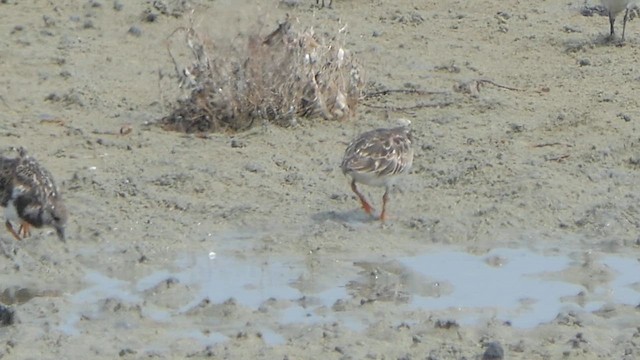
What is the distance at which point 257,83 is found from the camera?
1228cm

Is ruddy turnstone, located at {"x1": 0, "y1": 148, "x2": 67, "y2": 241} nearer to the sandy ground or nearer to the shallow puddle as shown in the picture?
the sandy ground

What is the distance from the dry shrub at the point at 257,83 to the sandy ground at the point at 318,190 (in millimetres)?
202

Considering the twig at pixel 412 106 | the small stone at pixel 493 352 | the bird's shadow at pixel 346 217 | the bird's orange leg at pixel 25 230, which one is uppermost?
the small stone at pixel 493 352

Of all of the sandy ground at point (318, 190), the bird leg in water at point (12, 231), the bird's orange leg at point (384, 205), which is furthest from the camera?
the bird's orange leg at point (384, 205)

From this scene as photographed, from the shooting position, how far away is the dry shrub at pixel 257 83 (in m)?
12.3

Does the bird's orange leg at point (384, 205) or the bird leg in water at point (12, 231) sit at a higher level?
the bird leg in water at point (12, 231)

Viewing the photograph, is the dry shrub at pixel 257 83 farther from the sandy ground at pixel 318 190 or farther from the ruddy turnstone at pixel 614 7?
the ruddy turnstone at pixel 614 7

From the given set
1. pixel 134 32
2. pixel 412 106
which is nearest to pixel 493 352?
pixel 412 106

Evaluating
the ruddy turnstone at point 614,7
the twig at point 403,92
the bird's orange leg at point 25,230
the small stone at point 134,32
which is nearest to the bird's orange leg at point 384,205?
the bird's orange leg at point 25,230

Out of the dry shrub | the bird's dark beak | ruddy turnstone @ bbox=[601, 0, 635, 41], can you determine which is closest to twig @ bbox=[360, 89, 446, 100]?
the dry shrub

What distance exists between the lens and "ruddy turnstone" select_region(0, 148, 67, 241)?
984 cm

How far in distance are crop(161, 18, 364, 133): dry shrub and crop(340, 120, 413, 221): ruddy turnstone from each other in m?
1.65

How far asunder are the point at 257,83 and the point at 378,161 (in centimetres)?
210

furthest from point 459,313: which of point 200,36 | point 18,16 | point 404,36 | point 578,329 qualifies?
point 18,16
